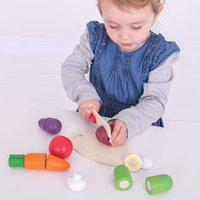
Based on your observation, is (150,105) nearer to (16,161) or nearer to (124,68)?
(124,68)

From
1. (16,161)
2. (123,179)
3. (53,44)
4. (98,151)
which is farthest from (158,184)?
(53,44)

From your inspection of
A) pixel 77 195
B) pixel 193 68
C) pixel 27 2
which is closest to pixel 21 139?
pixel 77 195

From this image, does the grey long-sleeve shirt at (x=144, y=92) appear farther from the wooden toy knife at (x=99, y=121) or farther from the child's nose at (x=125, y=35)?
the child's nose at (x=125, y=35)

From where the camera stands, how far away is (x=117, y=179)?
499 millimetres

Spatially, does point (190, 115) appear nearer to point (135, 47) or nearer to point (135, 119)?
point (135, 47)

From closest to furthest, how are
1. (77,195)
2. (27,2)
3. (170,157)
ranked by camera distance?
(77,195), (170,157), (27,2)

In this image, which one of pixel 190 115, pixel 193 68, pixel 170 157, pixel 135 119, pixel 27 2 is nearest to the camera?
pixel 170 157

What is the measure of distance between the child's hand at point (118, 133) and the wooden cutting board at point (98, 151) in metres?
0.01

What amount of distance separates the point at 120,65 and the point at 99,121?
342 mm

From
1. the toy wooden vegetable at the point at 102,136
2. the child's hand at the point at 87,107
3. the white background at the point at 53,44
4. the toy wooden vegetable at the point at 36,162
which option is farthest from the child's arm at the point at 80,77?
the white background at the point at 53,44

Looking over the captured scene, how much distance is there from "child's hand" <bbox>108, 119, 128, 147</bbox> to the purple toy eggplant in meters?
0.14

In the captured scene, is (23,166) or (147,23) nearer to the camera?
(23,166)

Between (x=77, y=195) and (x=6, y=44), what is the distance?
2.06 m

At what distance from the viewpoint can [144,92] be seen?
850mm
